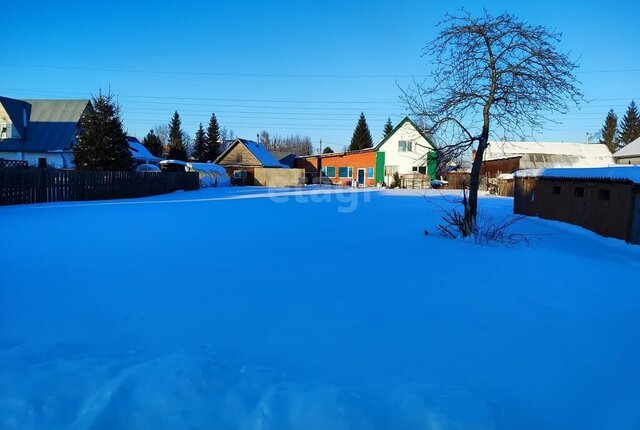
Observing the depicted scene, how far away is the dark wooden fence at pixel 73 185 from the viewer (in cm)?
1789

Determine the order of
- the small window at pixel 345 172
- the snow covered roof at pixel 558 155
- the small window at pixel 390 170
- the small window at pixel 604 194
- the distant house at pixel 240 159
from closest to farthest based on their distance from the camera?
the small window at pixel 604 194, the snow covered roof at pixel 558 155, the small window at pixel 390 170, the small window at pixel 345 172, the distant house at pixel 240 159

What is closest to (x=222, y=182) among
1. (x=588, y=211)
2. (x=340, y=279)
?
(x=588, y=211)

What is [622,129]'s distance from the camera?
72.8 metres

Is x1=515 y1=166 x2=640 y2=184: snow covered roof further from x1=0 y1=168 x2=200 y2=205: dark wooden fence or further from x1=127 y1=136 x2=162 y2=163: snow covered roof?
x1=127 y1=136 x2=162 y2=163: snow covered roof

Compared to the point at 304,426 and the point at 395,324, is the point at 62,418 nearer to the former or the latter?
the point at 304,426

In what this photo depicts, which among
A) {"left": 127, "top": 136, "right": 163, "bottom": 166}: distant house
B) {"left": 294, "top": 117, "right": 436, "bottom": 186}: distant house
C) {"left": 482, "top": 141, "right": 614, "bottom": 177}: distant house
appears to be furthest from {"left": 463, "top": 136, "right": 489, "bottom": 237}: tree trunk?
{"left": 127, "top": 136, "right": 163, "bottom": 166}: distant house

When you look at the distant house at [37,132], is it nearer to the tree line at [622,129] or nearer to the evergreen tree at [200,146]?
the evergreen tree at [200,146]

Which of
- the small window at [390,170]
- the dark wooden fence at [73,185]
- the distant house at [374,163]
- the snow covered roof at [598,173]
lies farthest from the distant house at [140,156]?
the snow covered roof at [598,173]

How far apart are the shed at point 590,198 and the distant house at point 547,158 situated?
27559mm

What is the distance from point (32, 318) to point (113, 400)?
2003 mm

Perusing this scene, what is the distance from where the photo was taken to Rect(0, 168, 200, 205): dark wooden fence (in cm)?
1789

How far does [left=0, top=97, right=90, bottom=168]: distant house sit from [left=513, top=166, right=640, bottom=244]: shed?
3516cm

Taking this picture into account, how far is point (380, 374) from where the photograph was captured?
130 inches
